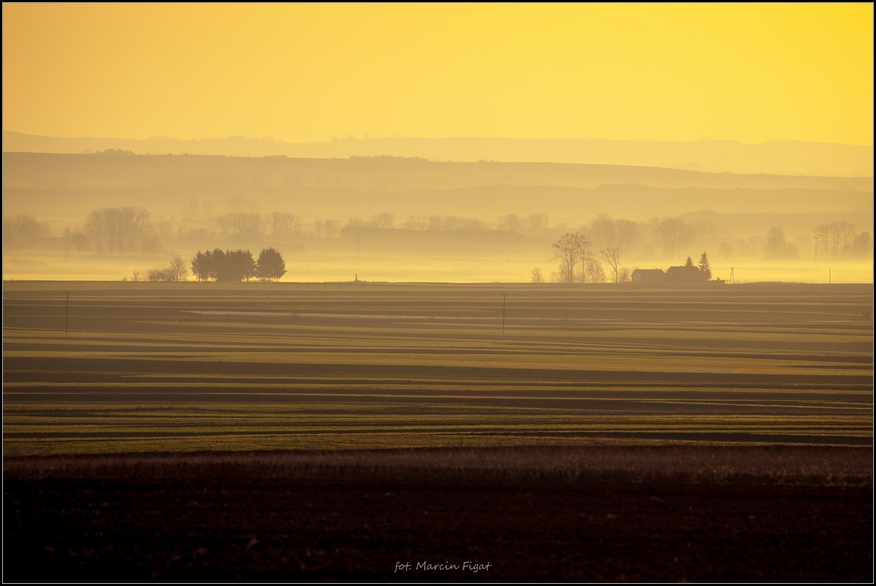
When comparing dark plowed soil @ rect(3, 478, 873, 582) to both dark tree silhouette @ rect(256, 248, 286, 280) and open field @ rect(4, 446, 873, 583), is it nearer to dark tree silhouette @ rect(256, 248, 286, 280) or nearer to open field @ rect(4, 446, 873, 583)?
open field @ rect(4, 446, 873, 583)

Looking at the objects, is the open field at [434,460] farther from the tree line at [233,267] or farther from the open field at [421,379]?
the tree line at [233,267]

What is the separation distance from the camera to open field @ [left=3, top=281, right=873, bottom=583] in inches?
581

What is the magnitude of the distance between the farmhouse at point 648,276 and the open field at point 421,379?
65061 mm

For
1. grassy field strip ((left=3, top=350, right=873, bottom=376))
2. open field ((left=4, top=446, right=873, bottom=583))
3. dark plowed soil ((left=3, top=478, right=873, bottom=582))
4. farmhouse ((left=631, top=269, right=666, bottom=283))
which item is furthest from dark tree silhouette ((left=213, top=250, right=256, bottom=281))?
dark plowed soil ((left=3, top=478, right=873, bottom=582))

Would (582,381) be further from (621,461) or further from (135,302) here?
(135,302)

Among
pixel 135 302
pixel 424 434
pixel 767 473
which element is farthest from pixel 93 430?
pixel 135 302

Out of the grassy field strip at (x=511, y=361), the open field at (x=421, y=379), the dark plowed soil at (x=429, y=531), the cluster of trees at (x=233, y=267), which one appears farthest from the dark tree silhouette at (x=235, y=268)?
the dark plowed soil at (x=429, y=531)

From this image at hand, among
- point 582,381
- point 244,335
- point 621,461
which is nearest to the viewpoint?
point 621,461

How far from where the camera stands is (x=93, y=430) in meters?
34.2

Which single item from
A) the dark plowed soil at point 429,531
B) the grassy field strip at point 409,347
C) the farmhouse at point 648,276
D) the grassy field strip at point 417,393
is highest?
the farmhouse at point 648,276

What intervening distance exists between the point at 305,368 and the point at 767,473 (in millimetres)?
39991

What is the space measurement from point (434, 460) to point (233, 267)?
17514cm

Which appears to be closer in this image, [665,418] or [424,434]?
[424,434]

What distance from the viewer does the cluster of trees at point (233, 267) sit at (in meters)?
194
